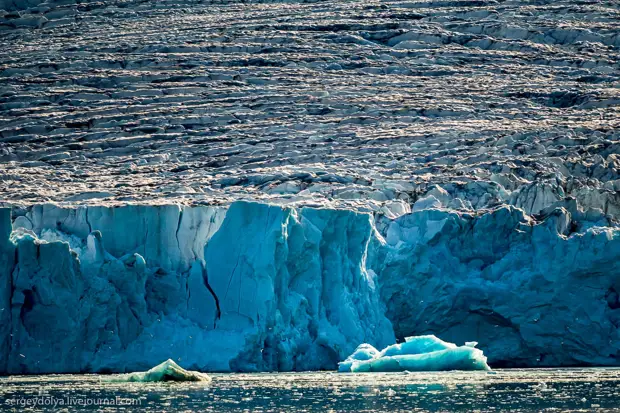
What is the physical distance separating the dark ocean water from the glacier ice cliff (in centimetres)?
71

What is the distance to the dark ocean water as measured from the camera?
17.5 metres

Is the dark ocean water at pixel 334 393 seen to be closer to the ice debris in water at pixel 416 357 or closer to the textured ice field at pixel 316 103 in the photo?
the ice debris in water at pixel 416 357

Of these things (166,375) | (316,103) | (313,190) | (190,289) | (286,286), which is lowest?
(166,375)

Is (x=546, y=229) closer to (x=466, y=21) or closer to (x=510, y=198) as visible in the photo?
(x=510, y=198)

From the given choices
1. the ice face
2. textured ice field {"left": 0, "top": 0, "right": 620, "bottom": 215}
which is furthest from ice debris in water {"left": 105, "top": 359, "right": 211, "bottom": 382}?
textured ice field {"left": 0, "top": 0, "right": 620, "bottom": 215}

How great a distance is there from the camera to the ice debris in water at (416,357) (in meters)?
22.9

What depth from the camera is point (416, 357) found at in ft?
75.5

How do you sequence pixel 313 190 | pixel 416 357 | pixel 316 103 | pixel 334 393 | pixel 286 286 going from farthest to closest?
1. pixel 316 103
2. pixel 313 190
3. pixel 286 286
4. pixel 416 357
5. pixel 334 393

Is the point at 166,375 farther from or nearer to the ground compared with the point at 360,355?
nearer to the ground

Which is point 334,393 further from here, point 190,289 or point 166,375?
point 190,289

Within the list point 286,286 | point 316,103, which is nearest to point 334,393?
point 286,286

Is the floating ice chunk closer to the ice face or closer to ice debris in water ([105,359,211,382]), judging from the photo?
the ice face

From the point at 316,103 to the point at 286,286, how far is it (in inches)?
573

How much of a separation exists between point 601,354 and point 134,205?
8902 millimetres
